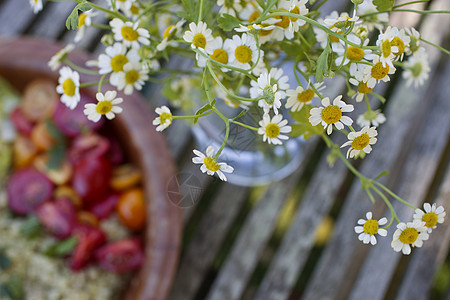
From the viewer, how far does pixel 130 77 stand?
→ 1.22ft

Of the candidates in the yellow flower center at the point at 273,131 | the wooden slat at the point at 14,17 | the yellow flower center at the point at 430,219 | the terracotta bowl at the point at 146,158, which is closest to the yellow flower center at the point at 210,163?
the yellow flower center at the point at 273,131

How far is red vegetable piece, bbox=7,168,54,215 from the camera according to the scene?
0.68 m

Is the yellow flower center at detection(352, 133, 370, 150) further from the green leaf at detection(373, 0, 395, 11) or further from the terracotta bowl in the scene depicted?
the terracotta bowl

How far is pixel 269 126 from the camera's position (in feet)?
1.08

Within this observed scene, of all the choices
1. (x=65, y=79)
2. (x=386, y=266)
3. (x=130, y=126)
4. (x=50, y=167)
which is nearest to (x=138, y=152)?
(x=130, y=126)

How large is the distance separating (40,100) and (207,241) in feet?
1.17

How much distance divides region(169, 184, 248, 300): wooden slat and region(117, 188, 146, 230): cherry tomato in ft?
0.36

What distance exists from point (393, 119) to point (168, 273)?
1.51ft

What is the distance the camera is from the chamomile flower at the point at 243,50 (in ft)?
1.04

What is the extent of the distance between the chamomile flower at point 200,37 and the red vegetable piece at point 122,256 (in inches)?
16.0

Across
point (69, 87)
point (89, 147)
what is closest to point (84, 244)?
point (89, 147)

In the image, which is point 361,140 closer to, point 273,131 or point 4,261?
point 273,131

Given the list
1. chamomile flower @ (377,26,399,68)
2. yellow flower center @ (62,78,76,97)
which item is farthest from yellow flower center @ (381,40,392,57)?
yellow flower center @ (62,78,76,97)

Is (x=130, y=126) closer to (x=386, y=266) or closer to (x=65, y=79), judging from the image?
(x=65, y=79)
